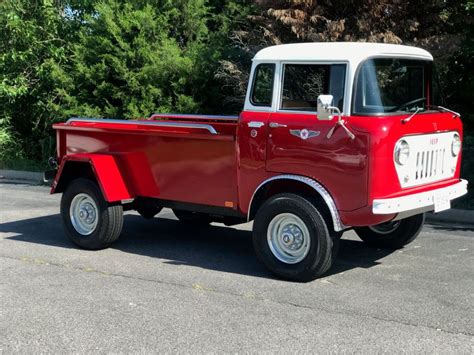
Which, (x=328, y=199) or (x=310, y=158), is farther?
(x=310, y=158)

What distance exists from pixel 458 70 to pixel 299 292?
8659 mm

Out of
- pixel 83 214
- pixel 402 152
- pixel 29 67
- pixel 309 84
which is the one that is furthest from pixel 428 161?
pixel 29 67

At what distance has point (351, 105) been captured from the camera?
5.96 meters

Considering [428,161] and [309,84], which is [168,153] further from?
[428,161]

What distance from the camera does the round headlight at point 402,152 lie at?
19.2ft

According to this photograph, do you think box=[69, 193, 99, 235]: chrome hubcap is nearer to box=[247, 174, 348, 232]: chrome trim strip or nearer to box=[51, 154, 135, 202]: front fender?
box=[51, 154, 135, 202]: front fender

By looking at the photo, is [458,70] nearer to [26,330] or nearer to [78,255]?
[78,255]

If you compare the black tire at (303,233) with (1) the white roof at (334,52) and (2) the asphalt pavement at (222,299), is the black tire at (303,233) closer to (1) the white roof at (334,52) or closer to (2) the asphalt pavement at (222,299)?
(2) the asphalt pavement at (222,299)

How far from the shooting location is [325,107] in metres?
5.81

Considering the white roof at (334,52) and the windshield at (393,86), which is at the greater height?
the white roof at (334,52)

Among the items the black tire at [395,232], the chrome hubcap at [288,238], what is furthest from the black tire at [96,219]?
the black tire at [395,232]

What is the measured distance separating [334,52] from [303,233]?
1.72 m

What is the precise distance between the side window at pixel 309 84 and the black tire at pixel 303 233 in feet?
2.94

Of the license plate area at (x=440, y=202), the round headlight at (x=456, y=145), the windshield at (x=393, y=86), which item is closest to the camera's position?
the windshield at (x=393, y=86)
